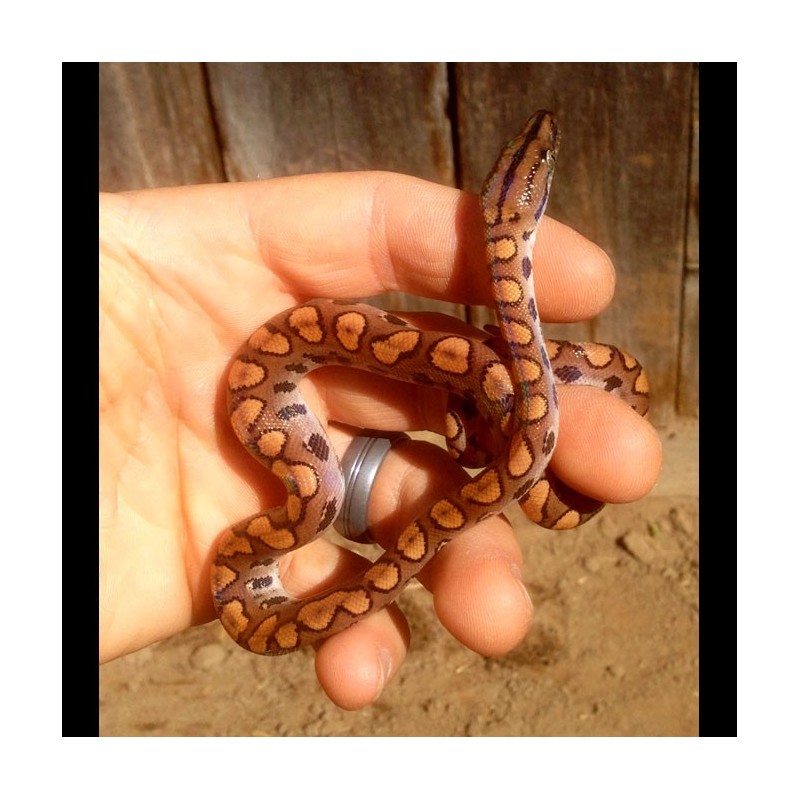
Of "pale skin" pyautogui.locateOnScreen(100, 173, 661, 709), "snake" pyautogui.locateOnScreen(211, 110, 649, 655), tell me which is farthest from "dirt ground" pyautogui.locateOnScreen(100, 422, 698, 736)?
"snake" pyautogui.locateOnScreen(211, 110, 649, 655)

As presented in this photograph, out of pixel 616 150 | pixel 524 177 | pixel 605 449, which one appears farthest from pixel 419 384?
pixel 616 150

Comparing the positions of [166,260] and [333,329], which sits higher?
[166,260]

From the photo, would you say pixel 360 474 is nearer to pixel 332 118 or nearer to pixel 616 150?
pixel 332 118

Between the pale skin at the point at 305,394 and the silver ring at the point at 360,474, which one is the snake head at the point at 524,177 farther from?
the silver ring at the point at 360,474

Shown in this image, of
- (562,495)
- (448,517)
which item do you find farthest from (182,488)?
(562,495)
